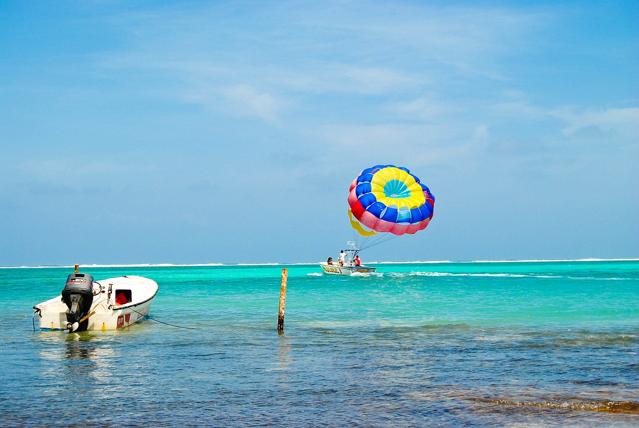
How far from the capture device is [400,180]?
40219 mm

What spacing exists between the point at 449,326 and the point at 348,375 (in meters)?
11.8

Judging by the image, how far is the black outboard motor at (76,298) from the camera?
23625 millimetres

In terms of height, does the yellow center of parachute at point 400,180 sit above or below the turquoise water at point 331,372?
above

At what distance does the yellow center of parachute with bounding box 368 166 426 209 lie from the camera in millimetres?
39281

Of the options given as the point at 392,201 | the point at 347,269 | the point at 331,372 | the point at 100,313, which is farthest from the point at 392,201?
the point at 347,269

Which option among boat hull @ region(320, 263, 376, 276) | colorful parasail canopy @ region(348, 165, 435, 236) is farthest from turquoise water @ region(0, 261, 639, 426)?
boat hull @ region(320, 263, 376, 276)

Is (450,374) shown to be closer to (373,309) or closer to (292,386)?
(292,386)

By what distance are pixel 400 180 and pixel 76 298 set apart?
69.4 feet

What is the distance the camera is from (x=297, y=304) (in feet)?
130

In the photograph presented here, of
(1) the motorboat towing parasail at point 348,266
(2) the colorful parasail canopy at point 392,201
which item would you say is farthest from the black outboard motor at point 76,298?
(1) the motorboat towing parasail at point 348,266

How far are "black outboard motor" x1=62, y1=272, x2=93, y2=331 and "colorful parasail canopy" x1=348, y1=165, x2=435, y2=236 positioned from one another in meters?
18.8

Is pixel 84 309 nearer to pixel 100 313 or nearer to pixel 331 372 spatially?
pixel 100 313

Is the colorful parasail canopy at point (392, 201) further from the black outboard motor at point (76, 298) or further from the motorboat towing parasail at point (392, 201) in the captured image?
the black outboard motor at point (76, 298)

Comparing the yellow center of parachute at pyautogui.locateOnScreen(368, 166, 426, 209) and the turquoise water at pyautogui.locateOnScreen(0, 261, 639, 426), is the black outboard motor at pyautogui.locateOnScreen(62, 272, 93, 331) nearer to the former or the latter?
the turquoise water at pyautogui.locateOnScreen(0, 261, 639, 426)
